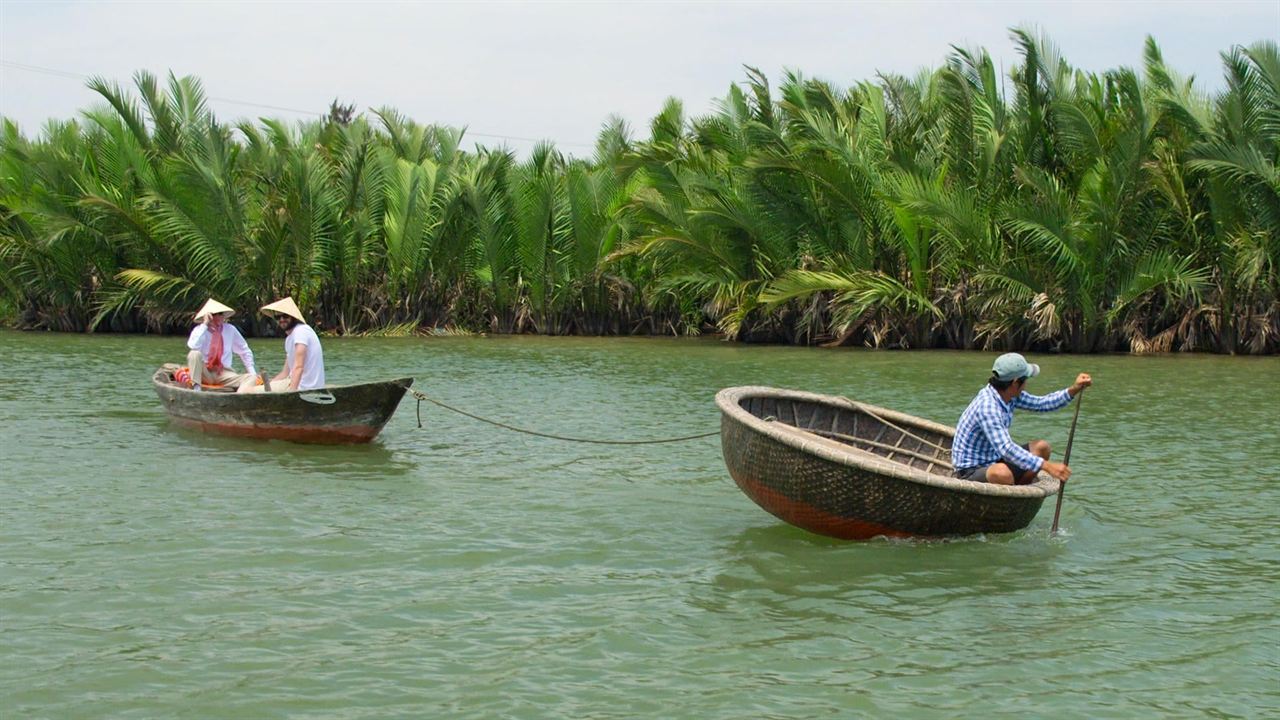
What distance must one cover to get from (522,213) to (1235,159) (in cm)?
1380

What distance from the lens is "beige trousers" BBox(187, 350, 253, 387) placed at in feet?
45.4

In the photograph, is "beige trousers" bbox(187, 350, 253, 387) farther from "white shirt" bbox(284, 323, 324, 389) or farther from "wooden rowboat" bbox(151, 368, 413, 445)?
"white shirt" bbox(284, 323, 324, 389)

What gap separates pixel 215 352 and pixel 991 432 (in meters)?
8.64

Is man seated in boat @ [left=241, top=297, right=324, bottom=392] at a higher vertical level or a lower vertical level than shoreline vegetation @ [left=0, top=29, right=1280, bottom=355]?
lower

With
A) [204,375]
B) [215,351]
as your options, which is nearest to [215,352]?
[215,351]

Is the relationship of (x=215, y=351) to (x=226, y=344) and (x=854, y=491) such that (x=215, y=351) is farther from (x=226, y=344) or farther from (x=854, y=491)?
(x=854, y=491)

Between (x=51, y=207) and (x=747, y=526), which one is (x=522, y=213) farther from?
(x=747, y=526)

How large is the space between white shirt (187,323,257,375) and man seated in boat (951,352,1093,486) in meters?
7.65

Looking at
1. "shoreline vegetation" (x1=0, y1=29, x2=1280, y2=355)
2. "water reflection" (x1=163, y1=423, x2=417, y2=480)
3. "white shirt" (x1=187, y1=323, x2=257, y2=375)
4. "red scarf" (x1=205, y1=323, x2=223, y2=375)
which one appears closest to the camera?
"water reflection" (x1=163, y1=423, x2=417, y2=480)

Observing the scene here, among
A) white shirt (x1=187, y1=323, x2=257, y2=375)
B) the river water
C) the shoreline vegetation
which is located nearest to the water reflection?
the river water

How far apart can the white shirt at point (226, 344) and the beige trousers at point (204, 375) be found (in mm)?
68

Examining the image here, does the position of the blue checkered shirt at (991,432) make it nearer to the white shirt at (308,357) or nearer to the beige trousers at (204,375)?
the white shirt at (308,357)

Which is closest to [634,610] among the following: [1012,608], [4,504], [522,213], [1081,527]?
[1012,608]

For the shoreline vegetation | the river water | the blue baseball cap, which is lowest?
the river water
